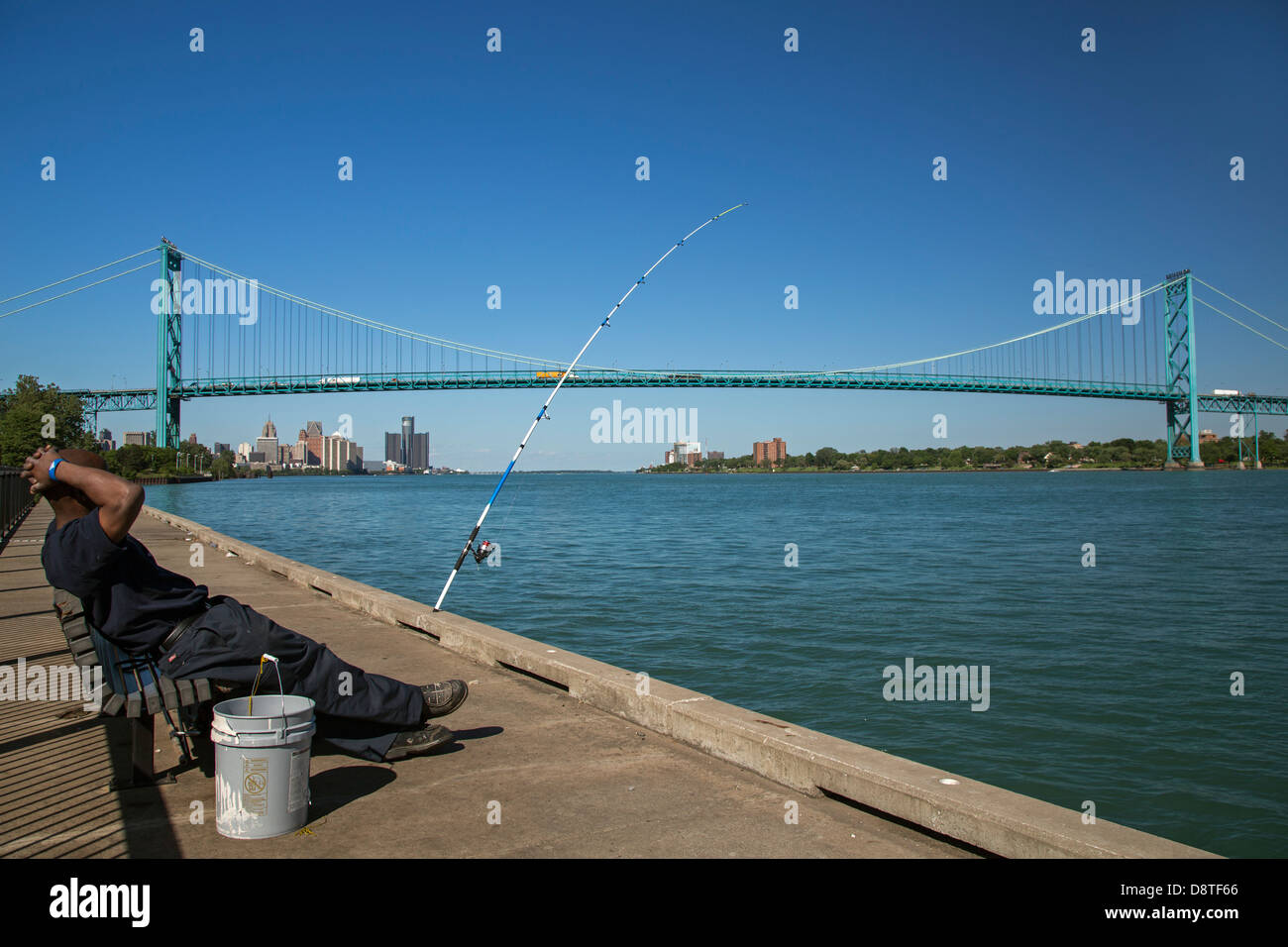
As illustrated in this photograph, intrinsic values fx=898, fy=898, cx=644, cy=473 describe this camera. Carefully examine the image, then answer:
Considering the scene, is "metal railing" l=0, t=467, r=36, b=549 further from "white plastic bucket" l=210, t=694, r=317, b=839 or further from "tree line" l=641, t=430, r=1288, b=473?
"tree line" l=641, t=430, r=1288, b=473

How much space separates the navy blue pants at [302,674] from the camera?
3.67 m

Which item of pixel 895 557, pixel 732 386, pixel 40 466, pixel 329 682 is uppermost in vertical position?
pixel 732 386

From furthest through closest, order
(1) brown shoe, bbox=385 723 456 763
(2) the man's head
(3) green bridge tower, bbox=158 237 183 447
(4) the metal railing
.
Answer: (3) green bridge tower, bbox=158 237 183 447 → (4) the metal railing → (1) brown shoe, bbox=385 723 456 763 → (2) the man's head

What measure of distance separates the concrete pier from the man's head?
120 cm

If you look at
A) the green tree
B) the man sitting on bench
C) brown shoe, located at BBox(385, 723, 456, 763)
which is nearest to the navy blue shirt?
the man sitting on bench

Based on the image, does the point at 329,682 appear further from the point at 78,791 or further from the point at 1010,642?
the point at 1010,642

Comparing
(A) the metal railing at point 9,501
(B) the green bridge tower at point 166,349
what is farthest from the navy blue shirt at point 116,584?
(B) the green bridge tower at point 166,349

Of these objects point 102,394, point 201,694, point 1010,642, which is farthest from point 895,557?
point 102,394

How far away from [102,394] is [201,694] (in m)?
89.4

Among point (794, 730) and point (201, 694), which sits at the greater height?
point (201, 694)

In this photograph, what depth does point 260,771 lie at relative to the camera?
3254 millimetres

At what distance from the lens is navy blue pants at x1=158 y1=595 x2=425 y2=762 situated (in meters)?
3.67

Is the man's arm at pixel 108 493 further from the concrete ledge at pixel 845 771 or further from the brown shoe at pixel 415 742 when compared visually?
the concrete ledge at pixel 845 771
